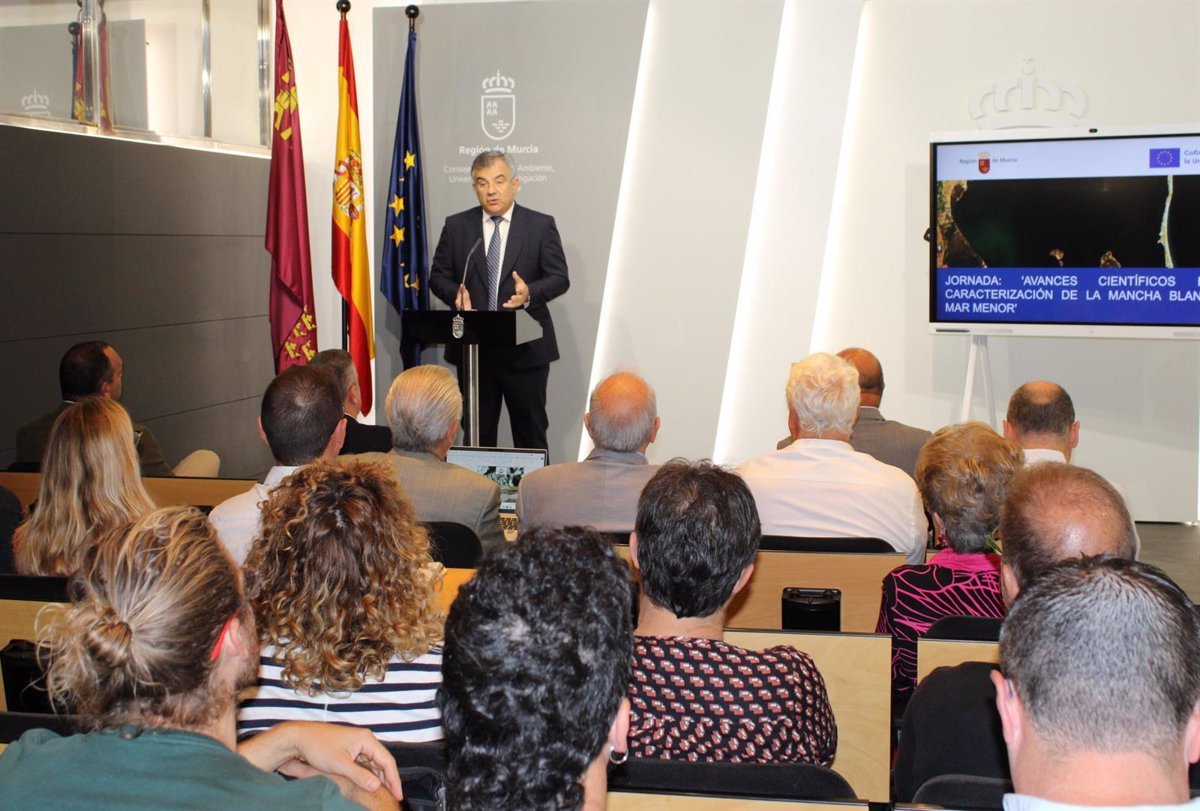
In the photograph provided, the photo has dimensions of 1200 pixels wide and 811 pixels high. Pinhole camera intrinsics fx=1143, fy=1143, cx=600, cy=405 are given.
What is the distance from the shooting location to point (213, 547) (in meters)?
1.47

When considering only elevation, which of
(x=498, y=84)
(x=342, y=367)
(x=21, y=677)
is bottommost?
(x=21, y=677)

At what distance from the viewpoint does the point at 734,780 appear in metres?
1.59

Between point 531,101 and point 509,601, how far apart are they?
20.5 feet

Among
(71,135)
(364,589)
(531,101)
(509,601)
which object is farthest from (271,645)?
(531,101)

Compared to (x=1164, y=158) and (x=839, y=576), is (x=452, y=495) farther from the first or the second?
(x=1164, y=158)

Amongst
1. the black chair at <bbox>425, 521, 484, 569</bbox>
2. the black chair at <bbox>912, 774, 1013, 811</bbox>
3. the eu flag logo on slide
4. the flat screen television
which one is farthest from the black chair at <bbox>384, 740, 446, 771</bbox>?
the eu flag logo on slide

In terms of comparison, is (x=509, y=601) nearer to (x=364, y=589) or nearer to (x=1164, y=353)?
(x=364, y=589)

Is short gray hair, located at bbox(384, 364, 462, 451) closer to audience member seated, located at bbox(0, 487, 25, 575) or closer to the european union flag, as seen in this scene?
audience member seated, located at bbox(0, 487, 25, 575)

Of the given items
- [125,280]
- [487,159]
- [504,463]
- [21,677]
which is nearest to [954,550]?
[504,463]

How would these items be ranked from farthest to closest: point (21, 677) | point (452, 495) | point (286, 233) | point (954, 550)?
point (286, 233) → point (452, 495) → point (954, 550) → point (21, 677)

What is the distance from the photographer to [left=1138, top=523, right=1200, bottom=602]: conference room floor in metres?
5.46

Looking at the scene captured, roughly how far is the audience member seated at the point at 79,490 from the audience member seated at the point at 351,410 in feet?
3.79

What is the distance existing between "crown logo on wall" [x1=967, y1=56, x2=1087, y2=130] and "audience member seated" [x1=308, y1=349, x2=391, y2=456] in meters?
4.00

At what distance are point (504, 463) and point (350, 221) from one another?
3.52 meters
